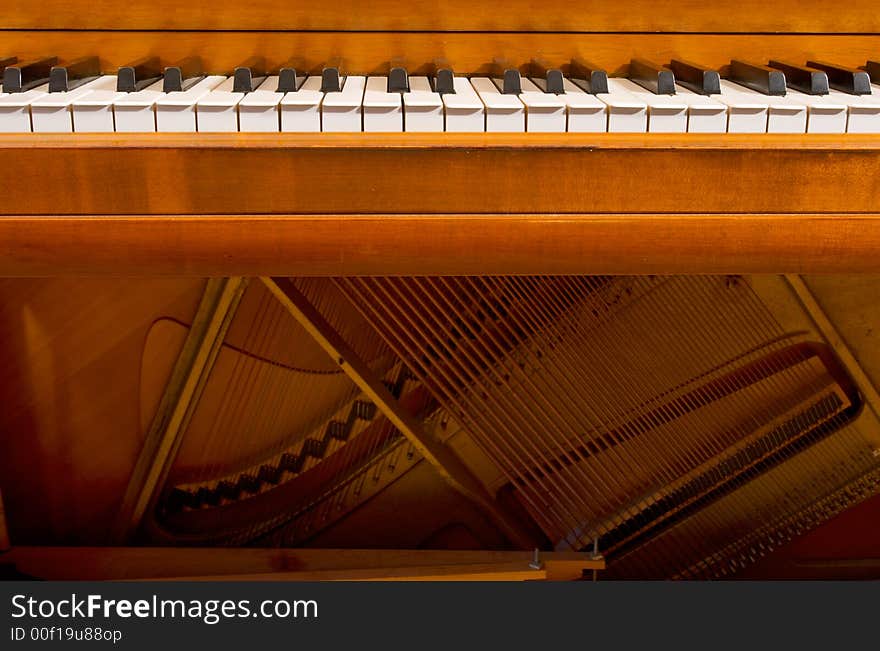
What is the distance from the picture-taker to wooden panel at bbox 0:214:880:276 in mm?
1033

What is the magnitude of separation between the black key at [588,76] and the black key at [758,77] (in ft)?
0.65

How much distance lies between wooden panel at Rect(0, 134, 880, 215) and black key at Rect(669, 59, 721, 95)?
5.3 inches

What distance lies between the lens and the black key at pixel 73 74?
1.12 meters

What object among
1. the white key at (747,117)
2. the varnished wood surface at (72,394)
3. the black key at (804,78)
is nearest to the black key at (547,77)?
the white key at (747,117)

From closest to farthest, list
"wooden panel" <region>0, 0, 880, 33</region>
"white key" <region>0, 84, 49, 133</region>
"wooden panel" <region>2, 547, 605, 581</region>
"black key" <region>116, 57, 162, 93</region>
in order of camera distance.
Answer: "white key" <region>0, 84, 49, 133</region> < "black key" <region>116, 57, 162, 93</region> < "wooden panel" <region>0, 0, 880, 33</region> < "wooden panel" <region>2, 547, 605, 581</region>

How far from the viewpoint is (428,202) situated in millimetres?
1034

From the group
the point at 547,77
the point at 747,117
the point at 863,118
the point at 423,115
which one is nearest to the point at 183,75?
the point at 423,115

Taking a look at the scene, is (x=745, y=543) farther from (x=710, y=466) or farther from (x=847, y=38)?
(x=847, y=38)

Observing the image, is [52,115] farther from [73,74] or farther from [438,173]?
[438,173]

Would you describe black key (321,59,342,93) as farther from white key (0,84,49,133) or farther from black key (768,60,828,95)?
black key (768,60,828,95)

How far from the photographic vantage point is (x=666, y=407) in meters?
1.94

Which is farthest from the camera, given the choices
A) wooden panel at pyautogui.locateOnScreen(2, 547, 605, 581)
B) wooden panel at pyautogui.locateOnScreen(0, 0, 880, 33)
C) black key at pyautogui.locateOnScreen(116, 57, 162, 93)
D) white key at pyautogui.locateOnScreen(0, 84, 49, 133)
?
wooden panel at pyautogui.locateOnScreen(2, 547, 605, 581)

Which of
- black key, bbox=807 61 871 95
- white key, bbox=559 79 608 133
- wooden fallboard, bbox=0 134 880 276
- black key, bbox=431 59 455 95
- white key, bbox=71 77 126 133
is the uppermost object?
black key, bbox=431 59 455 95

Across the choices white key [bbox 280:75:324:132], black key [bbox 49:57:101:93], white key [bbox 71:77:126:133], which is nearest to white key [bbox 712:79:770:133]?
white key [bbox 280:75:324:132]
